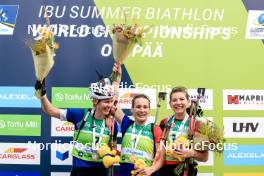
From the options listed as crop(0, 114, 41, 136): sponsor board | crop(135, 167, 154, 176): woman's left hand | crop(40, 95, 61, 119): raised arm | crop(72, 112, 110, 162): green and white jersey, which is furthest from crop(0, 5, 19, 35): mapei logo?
crop(135, 167, 154, 176): woman's left hand

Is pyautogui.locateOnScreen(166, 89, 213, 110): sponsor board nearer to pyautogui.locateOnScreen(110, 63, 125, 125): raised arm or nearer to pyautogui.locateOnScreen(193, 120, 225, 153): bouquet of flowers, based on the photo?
pyautogui.locateOnScreen(110, 63, 125, 125): raised arm

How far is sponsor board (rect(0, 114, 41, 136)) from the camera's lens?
10.9 feet

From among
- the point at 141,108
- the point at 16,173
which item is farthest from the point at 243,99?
the point at 16,173

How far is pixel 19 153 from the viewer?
334 centimetres

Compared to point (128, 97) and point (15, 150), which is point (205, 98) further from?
point (15, 150)

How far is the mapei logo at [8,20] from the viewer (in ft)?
11.0

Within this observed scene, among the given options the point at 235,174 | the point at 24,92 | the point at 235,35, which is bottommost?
the point at 235,174

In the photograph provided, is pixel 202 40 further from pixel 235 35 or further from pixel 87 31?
pixel 87 31

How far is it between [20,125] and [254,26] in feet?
7.75

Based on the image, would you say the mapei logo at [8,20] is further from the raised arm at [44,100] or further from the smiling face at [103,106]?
→ the smiling face at [103,106]

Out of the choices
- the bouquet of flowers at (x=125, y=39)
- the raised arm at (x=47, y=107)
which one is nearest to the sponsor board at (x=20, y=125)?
the raised arm at (x=47, y=107)

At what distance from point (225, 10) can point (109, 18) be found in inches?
42.0

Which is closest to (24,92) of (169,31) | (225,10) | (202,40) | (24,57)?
(24,57)

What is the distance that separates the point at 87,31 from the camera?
10.9 feet
